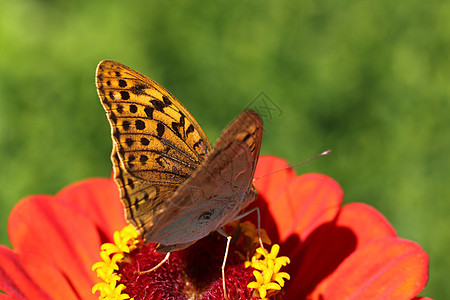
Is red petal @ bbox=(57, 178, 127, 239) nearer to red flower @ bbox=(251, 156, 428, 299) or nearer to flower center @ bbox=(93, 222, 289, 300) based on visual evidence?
flower center @ bbox=(93, 222, 289, 300)

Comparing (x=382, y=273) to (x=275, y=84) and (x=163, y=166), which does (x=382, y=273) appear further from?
(x=275, y=84)

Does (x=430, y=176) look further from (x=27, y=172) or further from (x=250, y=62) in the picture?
(x=27, y=172)

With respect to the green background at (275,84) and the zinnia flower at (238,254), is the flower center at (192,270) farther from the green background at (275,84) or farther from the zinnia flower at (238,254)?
the green background at (275,84)

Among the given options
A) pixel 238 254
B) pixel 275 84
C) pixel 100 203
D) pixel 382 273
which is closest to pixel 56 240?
pixel 100 203

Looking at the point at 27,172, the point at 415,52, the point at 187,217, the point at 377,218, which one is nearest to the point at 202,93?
the point at 27,172

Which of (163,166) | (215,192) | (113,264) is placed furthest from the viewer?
(113,264)
